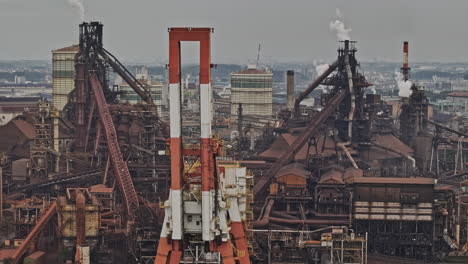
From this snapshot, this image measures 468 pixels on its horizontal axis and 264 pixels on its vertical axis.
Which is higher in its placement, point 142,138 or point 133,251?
point 142,138

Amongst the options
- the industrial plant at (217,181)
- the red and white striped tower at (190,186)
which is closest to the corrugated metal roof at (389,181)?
the industrial plant at (217,181)

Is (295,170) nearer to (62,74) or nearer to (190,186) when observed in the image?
(190,186)

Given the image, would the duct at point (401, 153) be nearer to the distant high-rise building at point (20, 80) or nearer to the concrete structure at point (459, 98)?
the concrete structure at point (459, 98)

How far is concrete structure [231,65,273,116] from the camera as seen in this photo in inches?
3231

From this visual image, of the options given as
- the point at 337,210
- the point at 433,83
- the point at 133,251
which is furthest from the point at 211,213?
the point at 433,83

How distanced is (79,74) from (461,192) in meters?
17.3

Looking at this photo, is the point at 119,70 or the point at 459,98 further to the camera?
the point at 459,98

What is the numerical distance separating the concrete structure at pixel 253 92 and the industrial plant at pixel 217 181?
18780 millimetres

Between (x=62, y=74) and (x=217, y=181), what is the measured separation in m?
46.0

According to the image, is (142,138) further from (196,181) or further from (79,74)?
(196,181)

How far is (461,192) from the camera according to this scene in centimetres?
4681

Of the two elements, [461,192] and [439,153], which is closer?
[461,192]

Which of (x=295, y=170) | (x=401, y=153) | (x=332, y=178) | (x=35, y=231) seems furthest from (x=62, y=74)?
(x=35, y=231)

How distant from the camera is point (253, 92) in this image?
82562 mm
